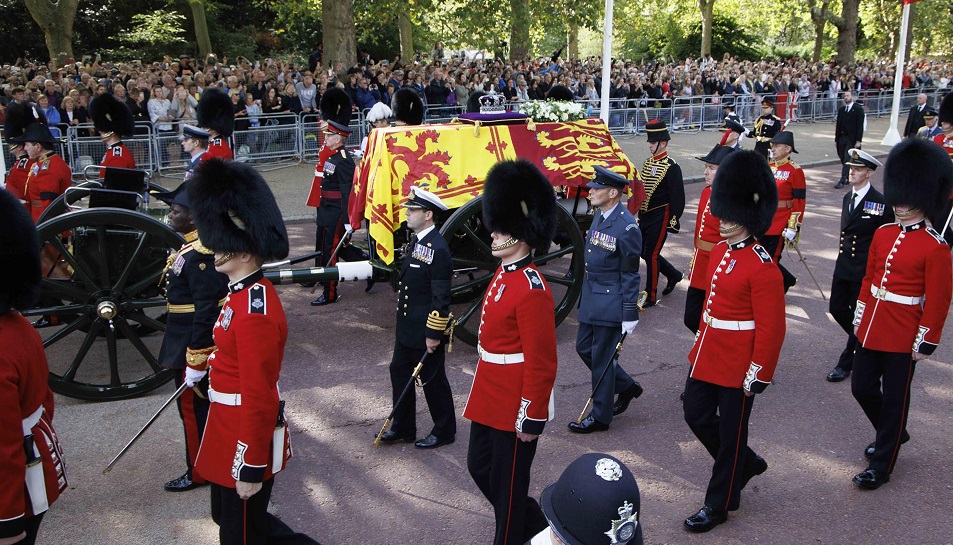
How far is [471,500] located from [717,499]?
4.11 ft

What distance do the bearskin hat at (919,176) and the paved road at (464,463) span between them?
1.51m

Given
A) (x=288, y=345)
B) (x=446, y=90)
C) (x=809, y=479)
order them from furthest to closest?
(x=446, y=90) < (x=288, y=345) < (x=809, y=479)

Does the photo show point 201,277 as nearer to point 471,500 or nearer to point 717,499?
point 471,500

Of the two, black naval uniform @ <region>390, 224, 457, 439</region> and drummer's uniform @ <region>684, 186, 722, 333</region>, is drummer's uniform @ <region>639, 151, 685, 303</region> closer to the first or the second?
drummer's uniform @ <region>684, 186, 722, 333</region>

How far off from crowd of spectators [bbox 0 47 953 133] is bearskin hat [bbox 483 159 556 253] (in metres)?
10.2

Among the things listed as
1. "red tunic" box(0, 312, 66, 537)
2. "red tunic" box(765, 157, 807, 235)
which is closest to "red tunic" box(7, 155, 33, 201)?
"red tunic" box(0, 312, 66, 537)

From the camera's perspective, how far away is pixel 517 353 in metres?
3.62

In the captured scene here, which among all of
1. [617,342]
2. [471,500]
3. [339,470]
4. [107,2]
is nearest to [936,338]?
[617,342]

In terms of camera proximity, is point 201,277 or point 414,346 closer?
point 201,277

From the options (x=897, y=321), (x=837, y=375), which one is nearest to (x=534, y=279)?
(x=897, y=321)

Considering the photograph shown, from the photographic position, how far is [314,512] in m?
4.25

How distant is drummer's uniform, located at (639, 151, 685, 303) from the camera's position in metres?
7.55

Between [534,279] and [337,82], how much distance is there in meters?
12.7

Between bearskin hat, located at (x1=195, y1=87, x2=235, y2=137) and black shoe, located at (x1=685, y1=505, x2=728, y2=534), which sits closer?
black shoe, located at (x1=685, y1=505, x2=728, y2=534)
